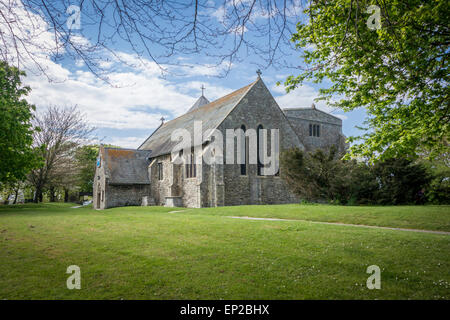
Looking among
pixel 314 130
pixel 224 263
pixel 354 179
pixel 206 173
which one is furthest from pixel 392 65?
pixel 314 130

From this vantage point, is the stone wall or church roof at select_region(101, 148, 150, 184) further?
church roof at select_region(101, 148, 150, 184)

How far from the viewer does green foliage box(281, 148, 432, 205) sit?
17.6m

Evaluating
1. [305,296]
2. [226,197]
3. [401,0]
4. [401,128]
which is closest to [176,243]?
[305,296]

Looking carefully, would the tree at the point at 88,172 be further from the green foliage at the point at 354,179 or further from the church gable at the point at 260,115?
the green foliage at the point at 354,179

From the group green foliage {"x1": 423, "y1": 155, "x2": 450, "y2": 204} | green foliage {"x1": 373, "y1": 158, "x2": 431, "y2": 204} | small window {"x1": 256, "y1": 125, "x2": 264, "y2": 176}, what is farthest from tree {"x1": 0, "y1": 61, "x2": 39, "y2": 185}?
green foliage {"x1": 423, "y1": 155, "x2": 450, "y2": 204}

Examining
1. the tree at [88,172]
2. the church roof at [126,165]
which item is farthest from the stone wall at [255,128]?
the tree at [88,172]

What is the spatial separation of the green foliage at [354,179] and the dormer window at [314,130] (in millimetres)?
18914

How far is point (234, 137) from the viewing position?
977 inches

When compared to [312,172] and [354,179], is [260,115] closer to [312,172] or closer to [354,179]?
[312,172]

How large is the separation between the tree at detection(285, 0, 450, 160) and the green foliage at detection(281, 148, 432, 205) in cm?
805

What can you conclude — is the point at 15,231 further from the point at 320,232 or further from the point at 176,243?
the point at 320,232

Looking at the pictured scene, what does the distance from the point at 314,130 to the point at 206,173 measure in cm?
2091

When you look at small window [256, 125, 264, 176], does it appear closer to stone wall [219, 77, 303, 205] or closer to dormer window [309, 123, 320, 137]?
A: stone wall [219, 77, 303, 205]

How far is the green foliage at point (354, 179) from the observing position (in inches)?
692
